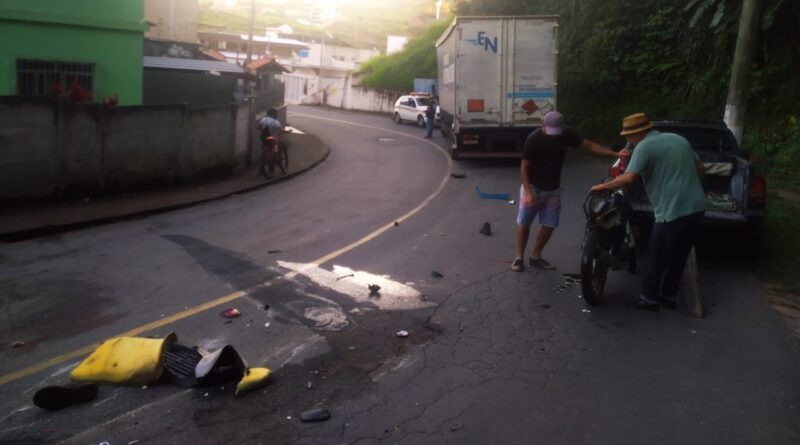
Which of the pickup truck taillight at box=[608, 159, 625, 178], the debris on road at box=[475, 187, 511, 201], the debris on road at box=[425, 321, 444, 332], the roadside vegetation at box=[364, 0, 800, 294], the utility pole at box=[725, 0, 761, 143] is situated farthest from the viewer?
the roadside vegetation at box=[364, 0, 800, 294]

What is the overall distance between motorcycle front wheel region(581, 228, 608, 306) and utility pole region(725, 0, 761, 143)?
21.6 ft

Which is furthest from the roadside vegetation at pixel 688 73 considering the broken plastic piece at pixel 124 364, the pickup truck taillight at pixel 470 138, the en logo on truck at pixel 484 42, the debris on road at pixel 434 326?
the broken plastic piece at pixel 124 364

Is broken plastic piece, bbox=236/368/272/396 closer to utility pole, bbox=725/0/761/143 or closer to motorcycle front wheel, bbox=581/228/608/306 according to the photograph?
motorcycle front wheel, bbox=581/228/608/306

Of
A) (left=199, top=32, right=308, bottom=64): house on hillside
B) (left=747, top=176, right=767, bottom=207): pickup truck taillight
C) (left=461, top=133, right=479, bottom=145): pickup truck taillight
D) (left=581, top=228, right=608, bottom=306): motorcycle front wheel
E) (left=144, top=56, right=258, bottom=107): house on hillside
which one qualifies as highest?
(left=199, top=32, right=308, bottom=64): house on hillside

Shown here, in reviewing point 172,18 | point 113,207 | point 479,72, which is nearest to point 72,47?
point 113,207

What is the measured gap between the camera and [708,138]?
1014 cm

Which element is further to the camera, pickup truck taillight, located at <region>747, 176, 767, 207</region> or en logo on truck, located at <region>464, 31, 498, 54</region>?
en logo on truck, located at <region>464, 31, 498, 54</region>

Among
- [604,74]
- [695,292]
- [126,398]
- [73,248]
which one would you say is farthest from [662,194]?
[604,74]

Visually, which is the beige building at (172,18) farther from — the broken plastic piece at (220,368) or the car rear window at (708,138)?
the broken plastic piece at (220,368)

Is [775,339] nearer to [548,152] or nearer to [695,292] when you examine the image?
[695,292]

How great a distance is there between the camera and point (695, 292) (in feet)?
23.1

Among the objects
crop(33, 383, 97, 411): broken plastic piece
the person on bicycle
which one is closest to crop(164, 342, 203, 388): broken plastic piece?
crop(33, 383, 97, 411): broken plastic piece

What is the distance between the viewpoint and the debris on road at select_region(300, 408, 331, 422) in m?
4.60

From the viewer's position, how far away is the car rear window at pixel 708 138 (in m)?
10.0
